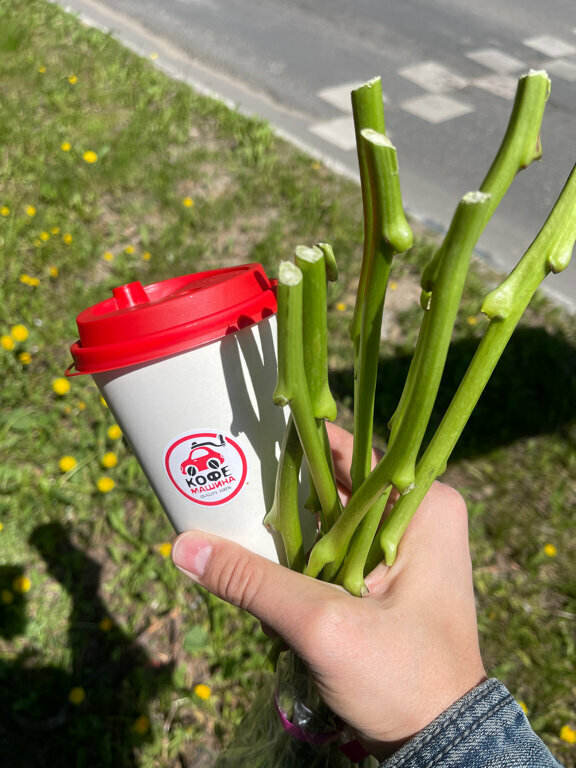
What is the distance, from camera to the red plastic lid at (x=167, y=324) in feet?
2.91

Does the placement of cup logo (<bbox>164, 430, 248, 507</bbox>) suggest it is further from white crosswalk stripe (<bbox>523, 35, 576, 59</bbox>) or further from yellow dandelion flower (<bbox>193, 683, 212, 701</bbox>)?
white crosswalk stripe (<bbox>523, 35, 576, 59</bbox>)

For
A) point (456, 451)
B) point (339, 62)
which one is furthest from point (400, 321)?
point (339, 62)

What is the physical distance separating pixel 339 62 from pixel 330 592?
15.6ft

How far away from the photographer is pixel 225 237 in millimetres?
2902

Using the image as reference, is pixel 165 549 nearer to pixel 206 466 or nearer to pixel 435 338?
pixel 206 466

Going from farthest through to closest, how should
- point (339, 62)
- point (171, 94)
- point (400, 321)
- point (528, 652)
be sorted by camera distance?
point (339, 62) < point (171, 94) < point (400, 321) < point (528, 652)

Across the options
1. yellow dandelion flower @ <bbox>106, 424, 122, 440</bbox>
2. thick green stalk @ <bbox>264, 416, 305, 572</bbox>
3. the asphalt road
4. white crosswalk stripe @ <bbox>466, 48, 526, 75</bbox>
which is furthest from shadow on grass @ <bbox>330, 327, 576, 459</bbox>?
white crosswalk stripe @ <bbox>466, 48, 526, 75</bbox>

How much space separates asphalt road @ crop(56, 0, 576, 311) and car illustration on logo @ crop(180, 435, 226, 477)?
7.87 feet

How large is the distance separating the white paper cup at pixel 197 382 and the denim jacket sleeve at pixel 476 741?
458mm

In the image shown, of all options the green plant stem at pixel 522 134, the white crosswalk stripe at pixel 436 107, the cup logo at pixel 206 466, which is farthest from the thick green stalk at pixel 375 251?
the white crosswalk stripe at pixel 436 107

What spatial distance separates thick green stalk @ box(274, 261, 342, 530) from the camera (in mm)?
757

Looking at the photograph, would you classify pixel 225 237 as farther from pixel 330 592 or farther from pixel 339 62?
pixel 339 62

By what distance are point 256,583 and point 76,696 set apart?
3.09 feet

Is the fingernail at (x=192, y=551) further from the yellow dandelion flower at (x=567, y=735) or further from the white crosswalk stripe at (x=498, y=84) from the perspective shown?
the white crosswalk stripe at (x=498, y=84)
